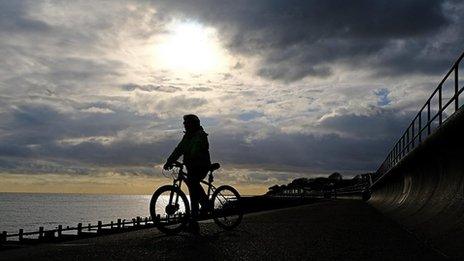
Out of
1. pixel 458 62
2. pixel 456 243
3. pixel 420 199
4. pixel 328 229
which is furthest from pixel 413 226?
pixel 456 243

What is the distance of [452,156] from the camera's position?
803cm

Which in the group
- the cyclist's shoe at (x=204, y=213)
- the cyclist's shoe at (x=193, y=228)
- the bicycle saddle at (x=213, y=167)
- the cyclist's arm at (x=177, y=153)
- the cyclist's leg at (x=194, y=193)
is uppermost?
the cyclist's arm at (x=177, y=153)

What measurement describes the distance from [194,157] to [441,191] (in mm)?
4062

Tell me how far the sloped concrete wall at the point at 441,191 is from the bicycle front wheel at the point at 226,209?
10.0 feet

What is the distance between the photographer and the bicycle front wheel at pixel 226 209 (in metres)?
10.6

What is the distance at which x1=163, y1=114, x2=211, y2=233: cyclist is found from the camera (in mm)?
10242

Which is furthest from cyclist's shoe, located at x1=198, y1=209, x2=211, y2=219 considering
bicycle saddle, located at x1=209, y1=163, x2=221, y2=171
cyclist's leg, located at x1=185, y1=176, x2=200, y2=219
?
bicycle saddle, located at x1=209, y1=163, x2=221, y2=171

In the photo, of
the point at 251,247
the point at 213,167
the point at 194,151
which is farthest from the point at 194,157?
the point at 251,247

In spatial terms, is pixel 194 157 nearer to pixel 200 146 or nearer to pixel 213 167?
pixel 200 146

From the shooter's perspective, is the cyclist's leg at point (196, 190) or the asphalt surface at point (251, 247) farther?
the cyclist's leg at point (196, 190)

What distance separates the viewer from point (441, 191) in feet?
27.7

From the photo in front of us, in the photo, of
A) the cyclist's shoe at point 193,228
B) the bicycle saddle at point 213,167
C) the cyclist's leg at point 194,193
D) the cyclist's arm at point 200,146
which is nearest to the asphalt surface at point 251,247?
the cyclist's shoe at point 193,228

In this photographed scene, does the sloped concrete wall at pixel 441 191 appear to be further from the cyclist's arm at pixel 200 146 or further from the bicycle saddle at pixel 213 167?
the cyclist's arm at pixel 200 146

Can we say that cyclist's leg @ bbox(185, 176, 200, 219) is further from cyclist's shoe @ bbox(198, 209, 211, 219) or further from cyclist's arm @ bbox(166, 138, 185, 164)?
cyclist's arm @ bbox(166, 138, 185, 164)
